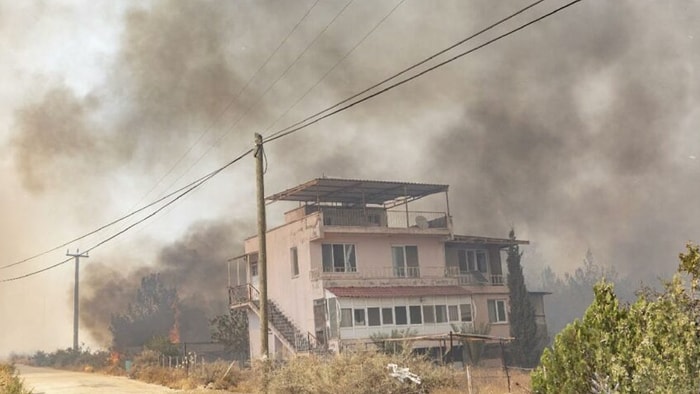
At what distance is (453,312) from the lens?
40.2 metres

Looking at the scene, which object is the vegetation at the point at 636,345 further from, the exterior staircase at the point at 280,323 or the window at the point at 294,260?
the window at the point at 294,260

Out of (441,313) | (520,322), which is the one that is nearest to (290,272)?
(441,313)

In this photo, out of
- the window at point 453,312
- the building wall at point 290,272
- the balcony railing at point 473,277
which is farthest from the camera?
the balcony railing at point 473,277

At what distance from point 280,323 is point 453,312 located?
10992 millimetres

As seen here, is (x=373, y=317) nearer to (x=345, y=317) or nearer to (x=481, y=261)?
(x=345, y=317)

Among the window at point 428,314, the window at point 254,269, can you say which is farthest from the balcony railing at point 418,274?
the window at point 254,269

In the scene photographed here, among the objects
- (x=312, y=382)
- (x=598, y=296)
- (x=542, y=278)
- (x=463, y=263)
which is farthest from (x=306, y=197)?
(x=542, y=278)

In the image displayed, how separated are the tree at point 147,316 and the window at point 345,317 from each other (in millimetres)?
40445

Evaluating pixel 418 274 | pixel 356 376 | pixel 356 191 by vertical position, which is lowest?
pixel 356 376

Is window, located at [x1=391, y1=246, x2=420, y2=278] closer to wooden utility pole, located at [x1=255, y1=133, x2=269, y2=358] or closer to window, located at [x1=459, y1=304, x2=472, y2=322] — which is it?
window, located at [x1=459, y1=304, x2=472, y2=322]

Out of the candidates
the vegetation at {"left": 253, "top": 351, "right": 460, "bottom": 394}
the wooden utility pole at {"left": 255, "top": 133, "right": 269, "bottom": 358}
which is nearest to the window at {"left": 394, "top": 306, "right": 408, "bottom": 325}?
the wooden utility pole at {"left": 255, "top": 133, "right": 269, "bottom": 358}

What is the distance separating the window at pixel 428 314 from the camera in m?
38.9

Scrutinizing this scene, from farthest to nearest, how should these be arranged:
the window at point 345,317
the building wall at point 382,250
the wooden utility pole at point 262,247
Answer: the building wall at point 382,250 < the window at point 345,317 < the wooden utility pole at point 262,247

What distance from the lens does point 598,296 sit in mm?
11133
